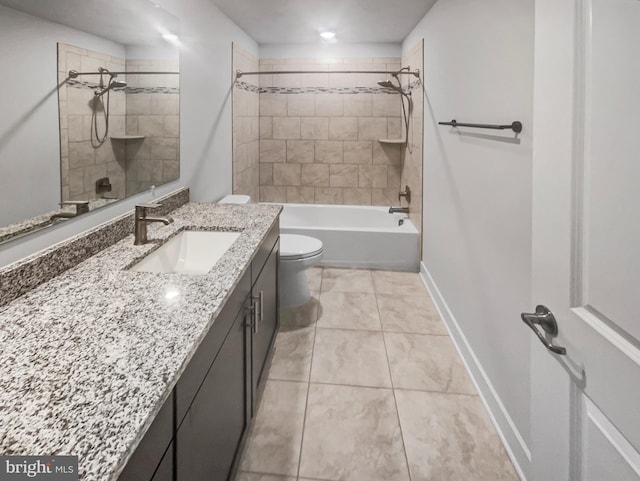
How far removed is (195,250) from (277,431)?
89 centimetres

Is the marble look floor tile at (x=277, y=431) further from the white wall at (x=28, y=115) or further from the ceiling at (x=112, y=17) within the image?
the ceiling at (x=112, y=17)

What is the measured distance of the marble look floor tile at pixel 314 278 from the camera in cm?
350

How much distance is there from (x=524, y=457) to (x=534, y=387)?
78cm

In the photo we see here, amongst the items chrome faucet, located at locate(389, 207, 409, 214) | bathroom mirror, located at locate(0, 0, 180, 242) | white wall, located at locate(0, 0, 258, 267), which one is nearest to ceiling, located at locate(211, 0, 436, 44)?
white wall, located at locate(0, 0, 258, 267)

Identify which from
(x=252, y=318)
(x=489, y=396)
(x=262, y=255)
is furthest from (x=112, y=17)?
(x=489, y=396)

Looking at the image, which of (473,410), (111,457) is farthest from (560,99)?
(473,410)

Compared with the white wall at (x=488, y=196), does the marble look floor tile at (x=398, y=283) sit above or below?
below

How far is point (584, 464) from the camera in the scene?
2.51 ft

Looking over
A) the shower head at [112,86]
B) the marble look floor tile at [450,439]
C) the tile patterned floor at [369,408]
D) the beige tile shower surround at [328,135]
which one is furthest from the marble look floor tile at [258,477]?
the beige tile shower surround at [328,135]

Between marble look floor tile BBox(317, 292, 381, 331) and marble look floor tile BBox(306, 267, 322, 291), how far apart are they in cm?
16

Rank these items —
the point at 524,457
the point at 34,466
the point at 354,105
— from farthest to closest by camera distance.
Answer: the point at 354,105
the point at 524,457
the point at 34,466

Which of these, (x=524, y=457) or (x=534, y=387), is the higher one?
(x=534, y=387)

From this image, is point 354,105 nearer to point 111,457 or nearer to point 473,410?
point 473,410

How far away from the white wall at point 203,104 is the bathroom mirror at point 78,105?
115 millimetres
